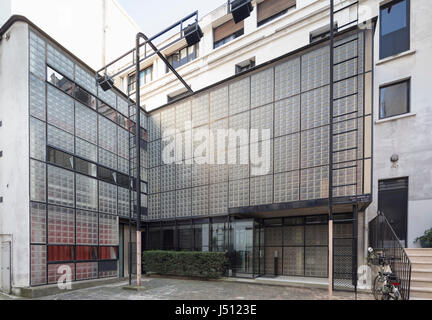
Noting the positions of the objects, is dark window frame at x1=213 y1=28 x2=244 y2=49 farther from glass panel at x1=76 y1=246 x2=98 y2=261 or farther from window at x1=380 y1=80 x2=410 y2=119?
glass panel at x1=76 y1=246 x2=98 y2=261

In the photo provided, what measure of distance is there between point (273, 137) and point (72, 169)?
9.55 metres

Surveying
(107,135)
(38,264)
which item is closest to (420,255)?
(38,264)

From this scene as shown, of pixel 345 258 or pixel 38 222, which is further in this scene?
pixel 345 258

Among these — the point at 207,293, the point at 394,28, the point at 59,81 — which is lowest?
the point at 207,293

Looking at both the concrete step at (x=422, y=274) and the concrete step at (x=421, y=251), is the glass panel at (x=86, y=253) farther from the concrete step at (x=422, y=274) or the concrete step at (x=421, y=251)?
the concrete step at (x=421, y=251)

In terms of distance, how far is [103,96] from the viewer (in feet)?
50.1

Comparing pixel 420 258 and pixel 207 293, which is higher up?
pixel 420 258

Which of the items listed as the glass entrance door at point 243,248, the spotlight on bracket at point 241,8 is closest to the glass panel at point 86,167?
the glass entrance door at point 243,248

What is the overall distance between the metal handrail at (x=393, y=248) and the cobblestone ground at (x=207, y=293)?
59.4 inches

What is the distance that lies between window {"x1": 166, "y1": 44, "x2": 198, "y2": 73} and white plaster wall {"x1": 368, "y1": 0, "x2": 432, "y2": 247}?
12.8 m

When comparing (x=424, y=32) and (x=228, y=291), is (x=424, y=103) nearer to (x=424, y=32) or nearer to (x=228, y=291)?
(x=424, y=32)

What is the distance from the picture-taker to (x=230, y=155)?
1455 cm

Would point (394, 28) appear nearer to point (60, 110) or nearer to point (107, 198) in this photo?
point (60, 110)

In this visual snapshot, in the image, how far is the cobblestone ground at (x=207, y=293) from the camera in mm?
9711
